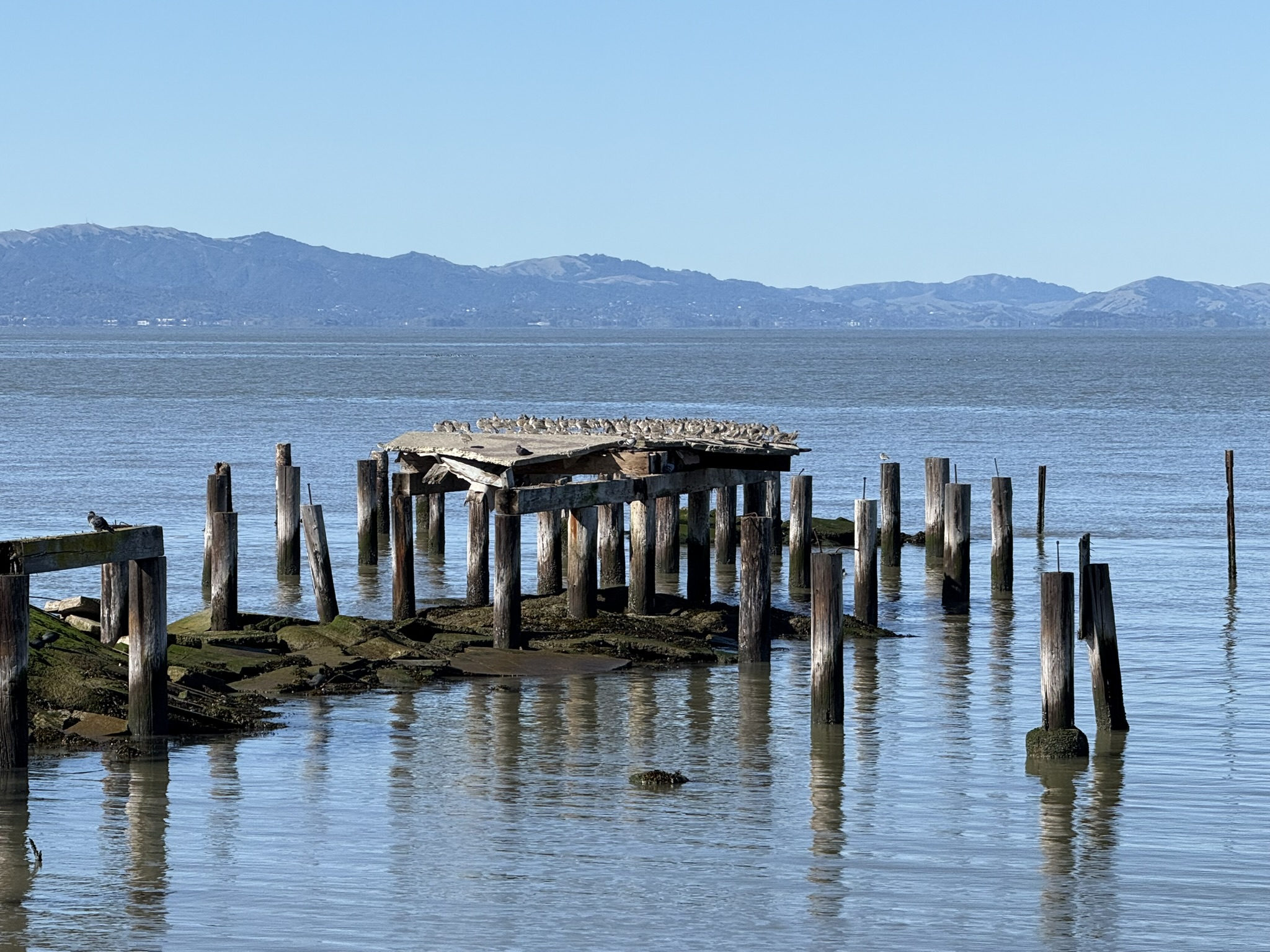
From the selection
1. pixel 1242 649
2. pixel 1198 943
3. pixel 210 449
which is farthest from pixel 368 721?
pixel 210 449

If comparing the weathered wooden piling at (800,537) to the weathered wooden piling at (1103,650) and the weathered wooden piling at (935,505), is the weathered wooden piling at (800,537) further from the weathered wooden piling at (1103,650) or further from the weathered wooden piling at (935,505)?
the weathered wooden piling at (1103,650)

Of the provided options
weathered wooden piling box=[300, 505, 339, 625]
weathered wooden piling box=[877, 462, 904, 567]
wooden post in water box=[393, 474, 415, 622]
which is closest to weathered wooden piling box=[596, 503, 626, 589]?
wooden post in water box=[393, 474, 415, 622]

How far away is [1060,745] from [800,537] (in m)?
12.9

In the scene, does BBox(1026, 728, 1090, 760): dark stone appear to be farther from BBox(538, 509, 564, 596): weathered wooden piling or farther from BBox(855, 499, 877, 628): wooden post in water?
BBox(538, 509, 564, 596): weathered wooden piling

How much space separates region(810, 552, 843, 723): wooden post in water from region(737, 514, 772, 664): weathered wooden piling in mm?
3082

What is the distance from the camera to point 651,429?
26.7 meters

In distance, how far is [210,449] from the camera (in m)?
59.3

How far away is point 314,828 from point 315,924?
2.45 meters

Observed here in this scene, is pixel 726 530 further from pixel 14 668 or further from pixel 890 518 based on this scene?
pixel 14 668

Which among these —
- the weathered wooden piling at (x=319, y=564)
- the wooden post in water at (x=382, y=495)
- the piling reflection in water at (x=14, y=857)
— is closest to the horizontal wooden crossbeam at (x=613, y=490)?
the weathered wooden piling at (x=319, y=564)

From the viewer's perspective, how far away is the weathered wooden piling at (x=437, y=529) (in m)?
33.7

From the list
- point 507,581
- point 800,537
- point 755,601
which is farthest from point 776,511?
point 507,581

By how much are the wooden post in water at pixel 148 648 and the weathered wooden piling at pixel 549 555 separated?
34.1ft

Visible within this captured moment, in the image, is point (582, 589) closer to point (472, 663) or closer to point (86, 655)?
point (472, 663)
